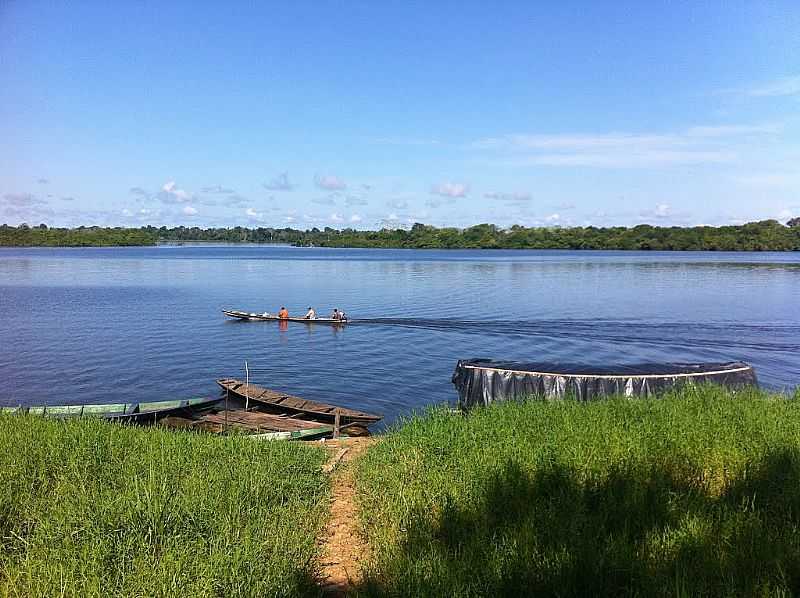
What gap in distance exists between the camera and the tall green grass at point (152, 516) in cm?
578

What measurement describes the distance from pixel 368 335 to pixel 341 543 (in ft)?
96.0

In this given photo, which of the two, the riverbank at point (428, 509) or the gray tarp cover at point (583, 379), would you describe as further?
the gray tarp cover at point (583, 379)

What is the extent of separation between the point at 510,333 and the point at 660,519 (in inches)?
1177

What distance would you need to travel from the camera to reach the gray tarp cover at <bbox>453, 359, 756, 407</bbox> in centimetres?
1600

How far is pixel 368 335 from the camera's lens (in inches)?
1464

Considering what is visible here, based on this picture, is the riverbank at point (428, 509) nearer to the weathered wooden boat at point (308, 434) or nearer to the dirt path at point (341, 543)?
the dirt path at point (341, 543)

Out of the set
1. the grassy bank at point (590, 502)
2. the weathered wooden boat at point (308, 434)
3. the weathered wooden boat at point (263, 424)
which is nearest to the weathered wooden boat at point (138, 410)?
the weathered wooden boat at point (263, 424)

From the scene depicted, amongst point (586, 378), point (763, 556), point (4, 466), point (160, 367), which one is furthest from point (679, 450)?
point (160, 367)

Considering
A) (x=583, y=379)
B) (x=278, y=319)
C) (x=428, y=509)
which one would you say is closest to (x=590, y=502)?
(x=428, y=509)

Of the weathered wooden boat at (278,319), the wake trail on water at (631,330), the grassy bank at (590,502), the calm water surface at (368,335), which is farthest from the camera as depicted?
the weathered wooden boat at (278,319)

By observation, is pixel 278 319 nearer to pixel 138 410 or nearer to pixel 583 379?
pixel 138 410

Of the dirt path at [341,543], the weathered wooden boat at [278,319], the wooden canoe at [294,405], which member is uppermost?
the dirt path at [341,543]

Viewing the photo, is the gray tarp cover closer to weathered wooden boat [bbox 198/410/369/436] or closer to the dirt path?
weathered wooden boat [bbox 198/410/369/436]

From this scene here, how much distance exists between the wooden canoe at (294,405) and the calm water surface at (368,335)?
2.29 metres
